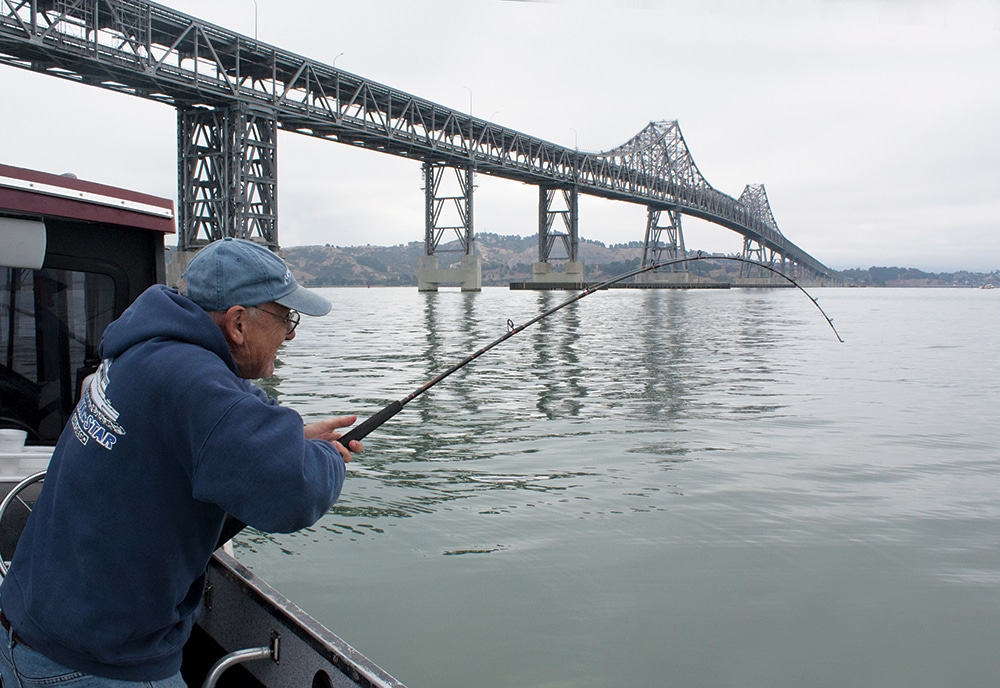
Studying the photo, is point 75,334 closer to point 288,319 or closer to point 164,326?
point 288,319

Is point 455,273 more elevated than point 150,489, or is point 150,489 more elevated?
point 455,273

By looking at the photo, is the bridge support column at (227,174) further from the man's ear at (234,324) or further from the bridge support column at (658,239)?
the bridge support column at (658,239)

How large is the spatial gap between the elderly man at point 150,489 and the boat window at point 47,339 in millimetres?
1940

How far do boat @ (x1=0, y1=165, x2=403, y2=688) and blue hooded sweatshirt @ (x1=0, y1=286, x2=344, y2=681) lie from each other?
0.63m

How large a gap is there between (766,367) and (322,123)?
120 feet

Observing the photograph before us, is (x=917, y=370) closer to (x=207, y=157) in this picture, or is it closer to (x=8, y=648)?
(x=8, y=648)

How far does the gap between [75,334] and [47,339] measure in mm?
119

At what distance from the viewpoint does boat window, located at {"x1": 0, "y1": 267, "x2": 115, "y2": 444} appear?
11.1 feet

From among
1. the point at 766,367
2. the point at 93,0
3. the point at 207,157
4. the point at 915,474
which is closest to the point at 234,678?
the point at 915,474

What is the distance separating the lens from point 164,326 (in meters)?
1.67

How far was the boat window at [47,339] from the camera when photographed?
3.39m

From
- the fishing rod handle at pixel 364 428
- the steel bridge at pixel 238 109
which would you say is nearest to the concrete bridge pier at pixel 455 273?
the steel bridge at pixel 238 109

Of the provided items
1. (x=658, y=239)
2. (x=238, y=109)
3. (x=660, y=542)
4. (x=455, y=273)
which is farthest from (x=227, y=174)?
(x=658, y=239)

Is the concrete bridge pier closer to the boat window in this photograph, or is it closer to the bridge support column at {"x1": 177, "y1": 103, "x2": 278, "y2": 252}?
the bridge support column at {"x1": 177, "y1": 103, "x2": 278, "y2": 252}
